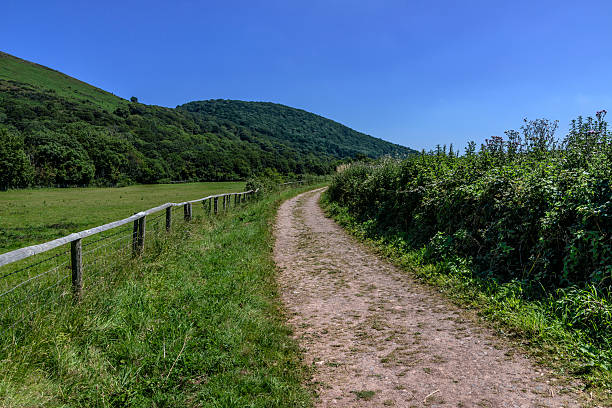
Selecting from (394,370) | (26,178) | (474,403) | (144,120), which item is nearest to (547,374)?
(474,403)

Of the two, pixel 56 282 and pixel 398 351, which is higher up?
pixel 56 282

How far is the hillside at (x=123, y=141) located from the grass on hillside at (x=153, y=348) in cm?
1107

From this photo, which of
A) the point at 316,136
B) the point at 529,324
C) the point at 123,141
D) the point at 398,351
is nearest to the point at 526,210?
the point at 529,324

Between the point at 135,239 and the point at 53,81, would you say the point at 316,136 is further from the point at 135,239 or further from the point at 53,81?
the point at 135,239

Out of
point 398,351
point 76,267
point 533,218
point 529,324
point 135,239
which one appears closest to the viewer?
point 398,351

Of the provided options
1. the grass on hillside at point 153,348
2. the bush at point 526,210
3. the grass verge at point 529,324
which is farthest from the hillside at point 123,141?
the grass on hillside at point 153,348

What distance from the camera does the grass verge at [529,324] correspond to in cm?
297

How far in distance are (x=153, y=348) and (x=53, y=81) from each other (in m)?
220

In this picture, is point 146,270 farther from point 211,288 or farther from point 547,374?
point 547,374

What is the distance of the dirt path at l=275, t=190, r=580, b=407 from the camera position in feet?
9.22

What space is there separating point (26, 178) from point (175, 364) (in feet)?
265

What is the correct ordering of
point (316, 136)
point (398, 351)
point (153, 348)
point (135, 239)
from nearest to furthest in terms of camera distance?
point (153, 348) → point (398, 351) → point (135, 239) → point (316, 136)

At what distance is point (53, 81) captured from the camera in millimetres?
171125

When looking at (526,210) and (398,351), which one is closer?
(398,351)
